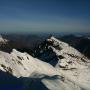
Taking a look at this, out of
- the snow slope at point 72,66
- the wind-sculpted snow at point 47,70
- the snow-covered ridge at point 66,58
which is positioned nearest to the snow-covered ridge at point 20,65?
the wind-sculpted snow at point 47,70

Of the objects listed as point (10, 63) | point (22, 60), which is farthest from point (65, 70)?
point (10, 63)

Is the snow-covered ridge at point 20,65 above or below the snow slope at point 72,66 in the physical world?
above

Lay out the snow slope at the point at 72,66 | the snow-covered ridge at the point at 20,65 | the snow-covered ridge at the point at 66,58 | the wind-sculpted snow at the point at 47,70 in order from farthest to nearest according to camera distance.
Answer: the snow-covered ridge at the point at 66,58
the snow slope at the point at 72,66
the snow-covered ridge at the point at 20,65
the wind-sculpted snow at the point at 47,70

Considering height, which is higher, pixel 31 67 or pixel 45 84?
pixel 45 84

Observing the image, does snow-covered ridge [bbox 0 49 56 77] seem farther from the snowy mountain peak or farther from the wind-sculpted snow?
the snowy mountain peak

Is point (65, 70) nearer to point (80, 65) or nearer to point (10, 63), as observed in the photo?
point (80, 65)

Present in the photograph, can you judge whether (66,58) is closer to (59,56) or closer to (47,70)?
(59,56)

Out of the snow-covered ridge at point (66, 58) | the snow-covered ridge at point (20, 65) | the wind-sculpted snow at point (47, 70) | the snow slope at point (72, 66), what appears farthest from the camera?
the snow-covered ridge at point (66, 58)

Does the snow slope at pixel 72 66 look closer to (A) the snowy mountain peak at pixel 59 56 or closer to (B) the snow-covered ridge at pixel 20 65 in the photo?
(A) the snowy mountain peak at pixel 59 56

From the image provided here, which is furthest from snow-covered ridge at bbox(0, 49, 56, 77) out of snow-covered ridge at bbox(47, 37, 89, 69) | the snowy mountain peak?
snow-covered ridge at bbox(47, 37, 89, 69)
